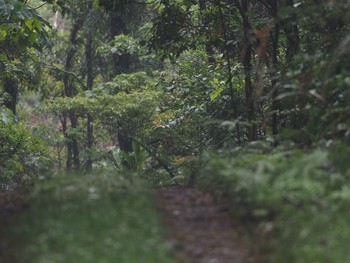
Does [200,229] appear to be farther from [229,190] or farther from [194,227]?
[229,190]

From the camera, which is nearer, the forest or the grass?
the grass

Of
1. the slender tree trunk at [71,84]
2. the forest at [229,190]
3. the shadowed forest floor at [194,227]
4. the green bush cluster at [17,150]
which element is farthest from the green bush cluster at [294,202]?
the slender tree trunk at [71,84]

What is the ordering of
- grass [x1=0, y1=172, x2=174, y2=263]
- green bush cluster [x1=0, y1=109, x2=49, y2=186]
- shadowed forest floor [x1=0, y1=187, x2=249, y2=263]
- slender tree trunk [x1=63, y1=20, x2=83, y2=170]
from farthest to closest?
slender tree trunk [x1=63, y1=20, x2=83, y2=170], green bush cluster [x1=0, y1=109, x2=49, y2=186], shadowed forest floor [x1=0, y1=187, x2=249, y2=263], grass [x1=0, y1=172, x2=174, y2=263]

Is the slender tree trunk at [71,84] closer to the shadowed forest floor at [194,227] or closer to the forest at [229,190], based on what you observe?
the forest at [229,190]

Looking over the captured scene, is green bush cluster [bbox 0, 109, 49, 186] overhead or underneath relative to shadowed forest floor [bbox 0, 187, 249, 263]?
overhead

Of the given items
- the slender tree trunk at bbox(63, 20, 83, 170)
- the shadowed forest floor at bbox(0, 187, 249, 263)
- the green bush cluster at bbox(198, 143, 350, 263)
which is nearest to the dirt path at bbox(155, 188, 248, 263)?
the shadowed forest floor at bbox(0, 187, 249, 263)

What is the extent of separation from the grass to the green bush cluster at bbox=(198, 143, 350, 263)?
2.31 ft

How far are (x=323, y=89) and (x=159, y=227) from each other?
7.14 ft

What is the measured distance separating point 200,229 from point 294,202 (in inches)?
30.2

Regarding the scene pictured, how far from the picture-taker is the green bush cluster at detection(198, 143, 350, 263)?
4.37 metres

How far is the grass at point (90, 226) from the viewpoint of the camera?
4211 millimetres

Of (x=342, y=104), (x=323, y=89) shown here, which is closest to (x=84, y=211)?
(x=323, y=89)

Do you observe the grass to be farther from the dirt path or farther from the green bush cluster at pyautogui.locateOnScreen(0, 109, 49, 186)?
the green bush cluster at pyautogui.locateOnScreen(0, 109, 49, 186)

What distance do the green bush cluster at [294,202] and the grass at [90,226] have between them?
2.31 ft
